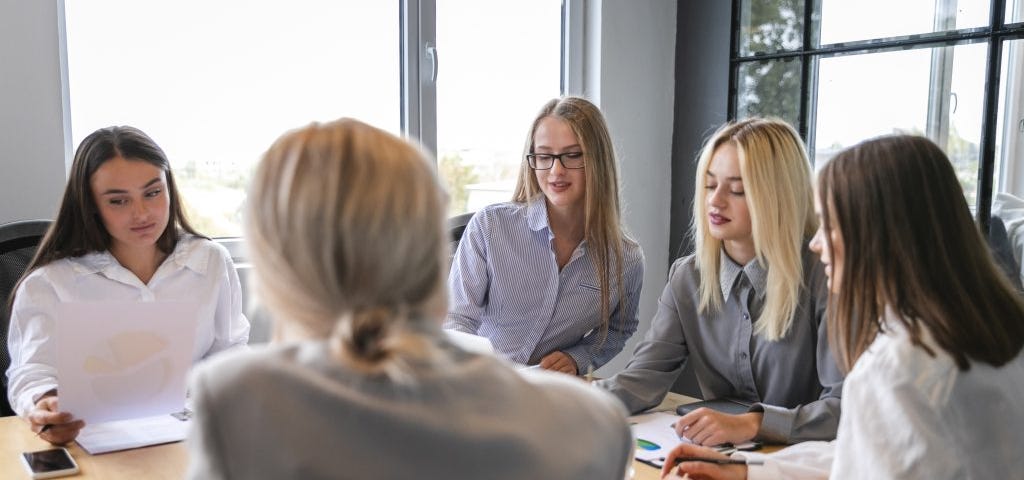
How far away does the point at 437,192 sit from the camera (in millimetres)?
820

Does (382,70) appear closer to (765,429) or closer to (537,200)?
(537,200)

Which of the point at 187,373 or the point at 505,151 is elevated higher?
the point at 505,151

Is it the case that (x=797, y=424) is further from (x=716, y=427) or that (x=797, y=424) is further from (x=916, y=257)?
(x=916, y=257)

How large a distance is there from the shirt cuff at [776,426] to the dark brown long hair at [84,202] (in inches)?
56.1

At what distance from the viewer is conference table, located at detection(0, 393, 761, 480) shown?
1396mm

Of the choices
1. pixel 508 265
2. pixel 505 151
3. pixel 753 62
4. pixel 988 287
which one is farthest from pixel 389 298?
pixel 753 62

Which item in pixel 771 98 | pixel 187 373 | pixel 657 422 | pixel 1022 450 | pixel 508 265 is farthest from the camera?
pixel 771 98

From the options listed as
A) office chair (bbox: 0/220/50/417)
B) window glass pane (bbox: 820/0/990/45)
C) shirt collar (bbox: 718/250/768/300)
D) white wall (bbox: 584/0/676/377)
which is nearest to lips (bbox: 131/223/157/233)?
office chair (bbox: 0/220/50/417)

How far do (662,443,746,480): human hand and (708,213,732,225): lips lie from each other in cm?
67

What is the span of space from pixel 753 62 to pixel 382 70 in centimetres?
141

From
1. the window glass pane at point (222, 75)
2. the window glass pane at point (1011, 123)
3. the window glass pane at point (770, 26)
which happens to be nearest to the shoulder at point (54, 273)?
the window glass pane at point (222, 75)

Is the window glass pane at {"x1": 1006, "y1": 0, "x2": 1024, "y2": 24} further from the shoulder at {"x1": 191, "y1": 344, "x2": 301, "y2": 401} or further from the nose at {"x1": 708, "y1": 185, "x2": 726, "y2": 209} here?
the shoulder at {"x1": 191, "y1": 344, "x2": 301, "y2": 401}

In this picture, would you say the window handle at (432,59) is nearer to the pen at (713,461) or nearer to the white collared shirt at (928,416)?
the pen at (713,461)

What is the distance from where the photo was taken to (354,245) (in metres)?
0.77
